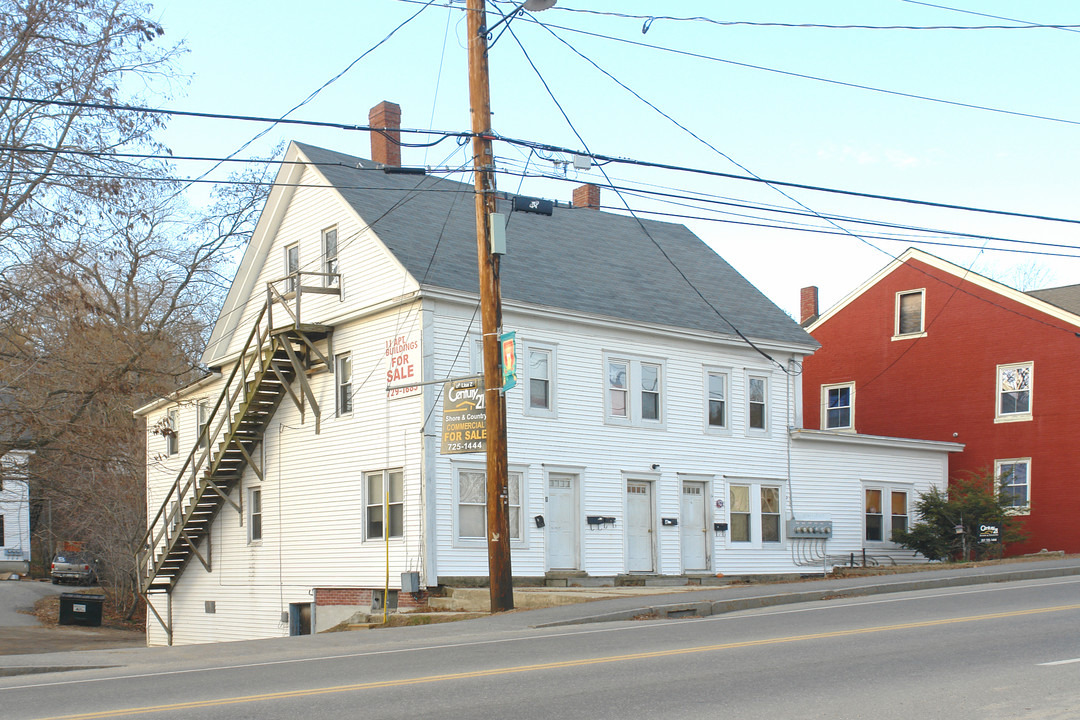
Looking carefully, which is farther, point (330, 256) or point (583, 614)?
point (330, 256)

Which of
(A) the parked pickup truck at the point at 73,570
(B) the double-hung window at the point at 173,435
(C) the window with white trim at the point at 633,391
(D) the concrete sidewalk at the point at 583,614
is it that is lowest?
(A) the parked pickup truck at the point at 73,570

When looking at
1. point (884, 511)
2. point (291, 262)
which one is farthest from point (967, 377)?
point (291, 262)

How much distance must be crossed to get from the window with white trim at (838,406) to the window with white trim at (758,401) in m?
10.3

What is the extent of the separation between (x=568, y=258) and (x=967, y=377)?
1525cm

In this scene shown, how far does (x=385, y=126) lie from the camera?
2748 centimetres

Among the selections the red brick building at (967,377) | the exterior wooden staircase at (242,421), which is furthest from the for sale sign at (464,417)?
the red brick building at (967,377)

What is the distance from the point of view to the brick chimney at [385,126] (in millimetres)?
27438

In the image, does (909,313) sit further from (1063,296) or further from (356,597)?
(356,597)

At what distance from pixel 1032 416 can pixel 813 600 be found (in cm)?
1879

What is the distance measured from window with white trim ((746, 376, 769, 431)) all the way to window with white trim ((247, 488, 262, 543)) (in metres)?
12.6

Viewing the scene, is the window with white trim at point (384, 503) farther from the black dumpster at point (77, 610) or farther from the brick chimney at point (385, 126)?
the black dumpster at point (77, 610)

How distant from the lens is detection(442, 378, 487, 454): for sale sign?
1738cm

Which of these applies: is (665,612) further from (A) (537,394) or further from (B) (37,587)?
(B) (37,587)

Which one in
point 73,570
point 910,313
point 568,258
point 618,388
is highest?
point 568,258
